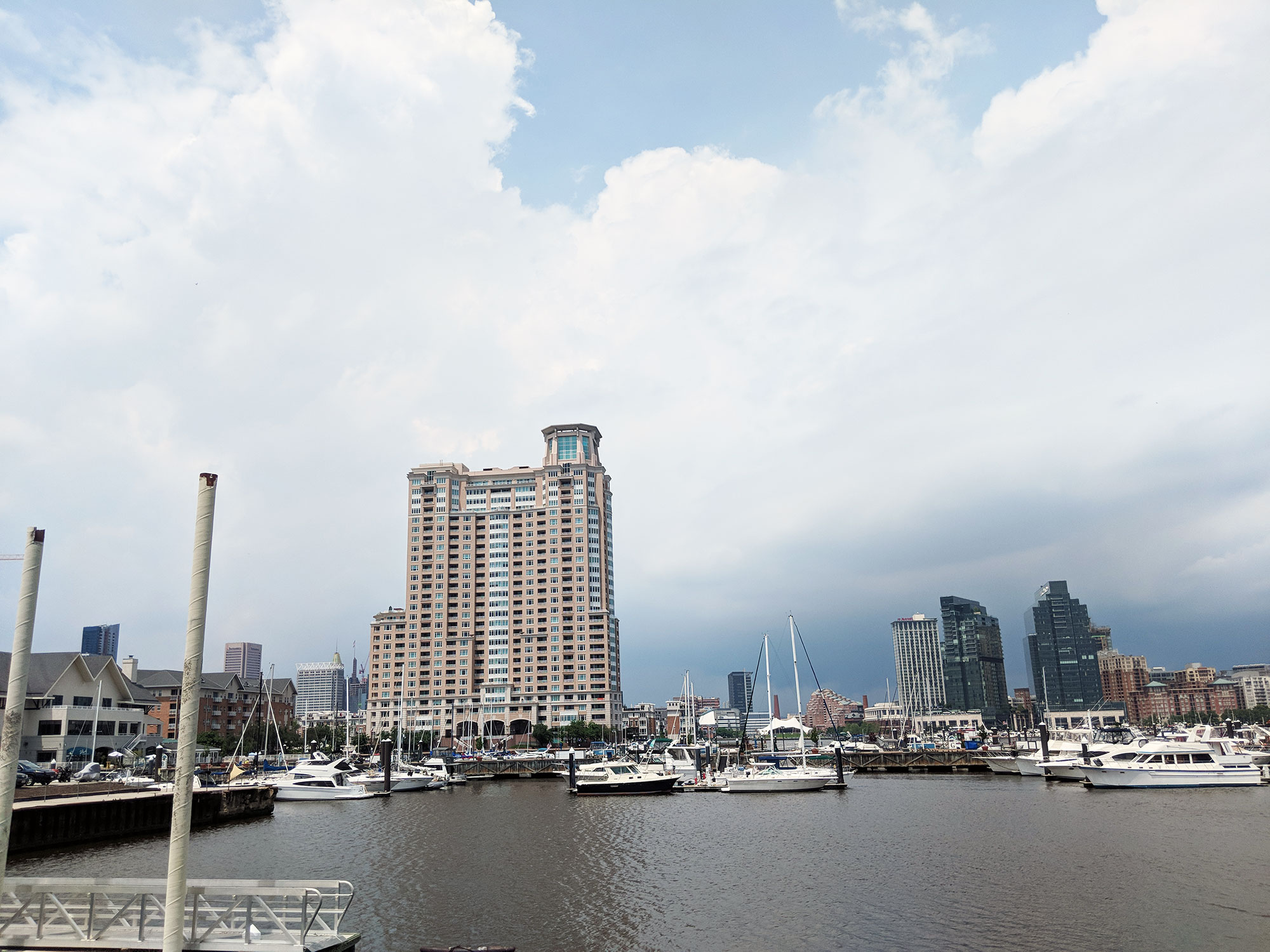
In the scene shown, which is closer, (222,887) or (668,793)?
(222,887)

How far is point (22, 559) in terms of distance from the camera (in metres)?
18.8

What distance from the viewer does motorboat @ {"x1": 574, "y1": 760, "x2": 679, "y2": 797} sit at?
313 ft

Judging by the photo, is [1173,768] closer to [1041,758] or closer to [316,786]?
[1041,758]

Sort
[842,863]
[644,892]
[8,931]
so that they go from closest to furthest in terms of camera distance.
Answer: [8,931], [644,892], [842,863]

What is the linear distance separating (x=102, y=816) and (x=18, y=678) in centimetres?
4514

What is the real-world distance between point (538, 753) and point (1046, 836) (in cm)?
12013

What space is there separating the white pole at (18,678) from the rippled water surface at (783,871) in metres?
13.7

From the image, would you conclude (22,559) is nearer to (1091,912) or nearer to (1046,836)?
(1091,912)

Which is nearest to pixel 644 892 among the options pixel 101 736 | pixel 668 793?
pixel 668 793

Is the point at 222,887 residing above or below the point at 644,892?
above

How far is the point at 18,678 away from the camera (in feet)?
60.4

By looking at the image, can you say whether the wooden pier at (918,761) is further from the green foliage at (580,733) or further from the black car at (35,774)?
the black car at (35,774)

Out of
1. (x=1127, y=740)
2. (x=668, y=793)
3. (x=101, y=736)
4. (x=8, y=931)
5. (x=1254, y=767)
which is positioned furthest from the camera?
(x=1127, y=740)

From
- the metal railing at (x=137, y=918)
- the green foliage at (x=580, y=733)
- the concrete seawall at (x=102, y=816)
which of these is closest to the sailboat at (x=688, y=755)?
the green foliage at (x=580, y=733)
